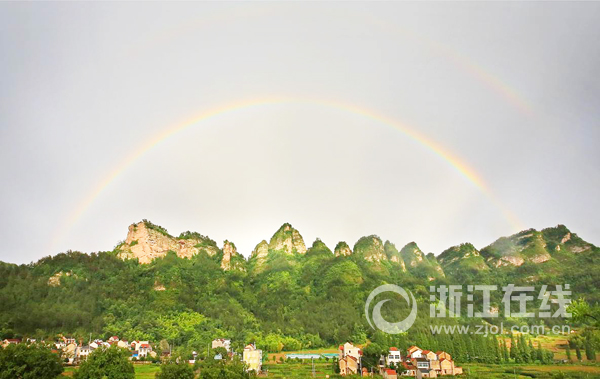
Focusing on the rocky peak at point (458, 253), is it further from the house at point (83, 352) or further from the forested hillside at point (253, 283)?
the house at point (83, 352)

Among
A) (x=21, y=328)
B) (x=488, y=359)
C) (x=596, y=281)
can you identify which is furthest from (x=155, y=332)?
(x=596, y=281)

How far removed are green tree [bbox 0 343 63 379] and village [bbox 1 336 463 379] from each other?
6401 mm

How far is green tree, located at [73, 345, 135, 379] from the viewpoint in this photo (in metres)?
31.4

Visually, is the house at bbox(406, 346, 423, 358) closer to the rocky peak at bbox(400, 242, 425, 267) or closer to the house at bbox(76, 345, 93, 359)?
the house at bbox(76, 345, 93, 359)

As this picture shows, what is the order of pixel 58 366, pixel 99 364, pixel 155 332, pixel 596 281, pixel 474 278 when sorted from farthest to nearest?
pixel 474 278
pixel 596 281
pixel 155 332
pixel 58 366
pixel 99 364

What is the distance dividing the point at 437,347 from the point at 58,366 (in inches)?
1552

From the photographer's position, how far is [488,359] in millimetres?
48750

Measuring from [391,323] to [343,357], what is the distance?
23793mm

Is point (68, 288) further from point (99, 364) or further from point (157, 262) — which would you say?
point (99, 364)

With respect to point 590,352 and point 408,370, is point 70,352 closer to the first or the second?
point 408,370

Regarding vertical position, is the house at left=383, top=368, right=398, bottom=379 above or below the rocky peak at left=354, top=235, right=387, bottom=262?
below

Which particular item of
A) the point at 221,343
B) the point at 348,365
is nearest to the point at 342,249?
the point at 221,343

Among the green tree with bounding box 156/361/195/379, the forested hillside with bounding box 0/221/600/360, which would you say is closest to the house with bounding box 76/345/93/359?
the forested hillside with bounding box 0/221/600/360

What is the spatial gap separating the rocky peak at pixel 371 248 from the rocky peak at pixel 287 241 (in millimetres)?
12804
